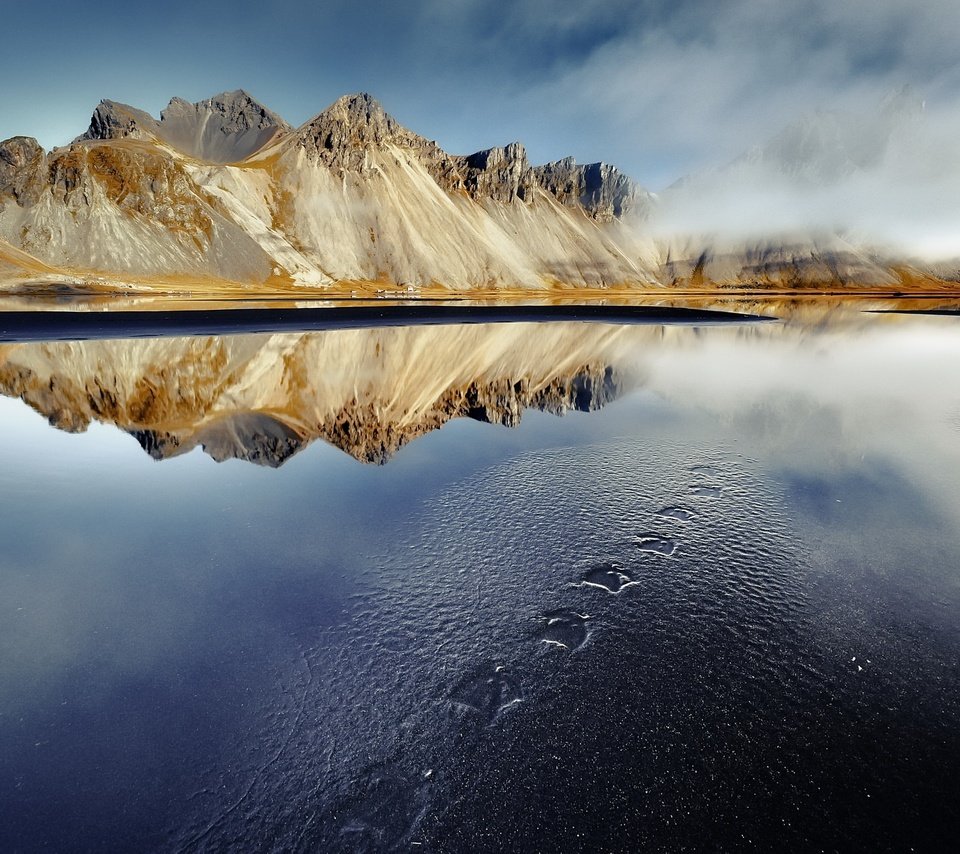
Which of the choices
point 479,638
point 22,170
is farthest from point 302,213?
point 479,638

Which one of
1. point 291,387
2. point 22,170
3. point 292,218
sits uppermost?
point 22,170

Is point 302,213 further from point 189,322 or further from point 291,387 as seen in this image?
point 291,387

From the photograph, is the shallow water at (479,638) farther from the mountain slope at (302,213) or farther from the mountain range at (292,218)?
the mountain slope at (302,213)

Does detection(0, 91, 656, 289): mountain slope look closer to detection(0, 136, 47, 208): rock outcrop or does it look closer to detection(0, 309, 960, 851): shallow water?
detection(0, 136, 47, 208): rock outcrop

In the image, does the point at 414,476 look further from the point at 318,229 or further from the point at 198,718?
the point at 318,229

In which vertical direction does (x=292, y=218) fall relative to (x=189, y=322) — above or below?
above

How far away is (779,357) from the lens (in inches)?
1175

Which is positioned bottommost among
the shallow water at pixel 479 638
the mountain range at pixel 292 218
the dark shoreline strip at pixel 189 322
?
the shallow water at pixel 479 638

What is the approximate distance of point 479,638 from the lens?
622 cm

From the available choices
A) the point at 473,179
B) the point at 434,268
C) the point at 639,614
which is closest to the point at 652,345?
the point at 639,614

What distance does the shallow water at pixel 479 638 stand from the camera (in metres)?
4.25

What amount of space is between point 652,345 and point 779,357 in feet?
24.8

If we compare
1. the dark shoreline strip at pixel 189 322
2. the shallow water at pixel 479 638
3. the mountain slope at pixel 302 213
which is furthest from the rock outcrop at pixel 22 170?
the shallow water at pixel 479 638

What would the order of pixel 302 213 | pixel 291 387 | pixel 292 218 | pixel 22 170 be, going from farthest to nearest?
pixel 302 213 → pixel 292 218 → pixel 22 170 → pixel 291 387
